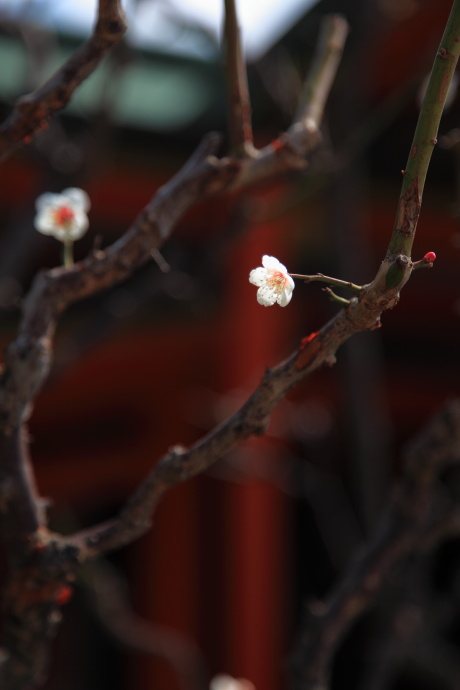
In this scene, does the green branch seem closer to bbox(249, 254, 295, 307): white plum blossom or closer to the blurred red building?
bbox(249, 254, 295, 307): white plum blossom

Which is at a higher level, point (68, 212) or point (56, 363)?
point (56, 363)

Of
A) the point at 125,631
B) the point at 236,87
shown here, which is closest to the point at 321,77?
the point at 236,87

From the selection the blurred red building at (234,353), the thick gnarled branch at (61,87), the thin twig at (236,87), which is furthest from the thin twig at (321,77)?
the blurred red building at (234,353)

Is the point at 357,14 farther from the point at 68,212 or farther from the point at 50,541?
the point at 50,541

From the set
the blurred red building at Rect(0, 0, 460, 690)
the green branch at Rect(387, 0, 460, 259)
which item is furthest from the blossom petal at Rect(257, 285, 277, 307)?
the blurred red building at Rect(0, 0, 460, 690)

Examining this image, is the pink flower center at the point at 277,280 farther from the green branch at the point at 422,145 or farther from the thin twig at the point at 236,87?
the thin twig at the point at 236,87

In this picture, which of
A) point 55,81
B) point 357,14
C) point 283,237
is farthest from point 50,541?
point 357,14
